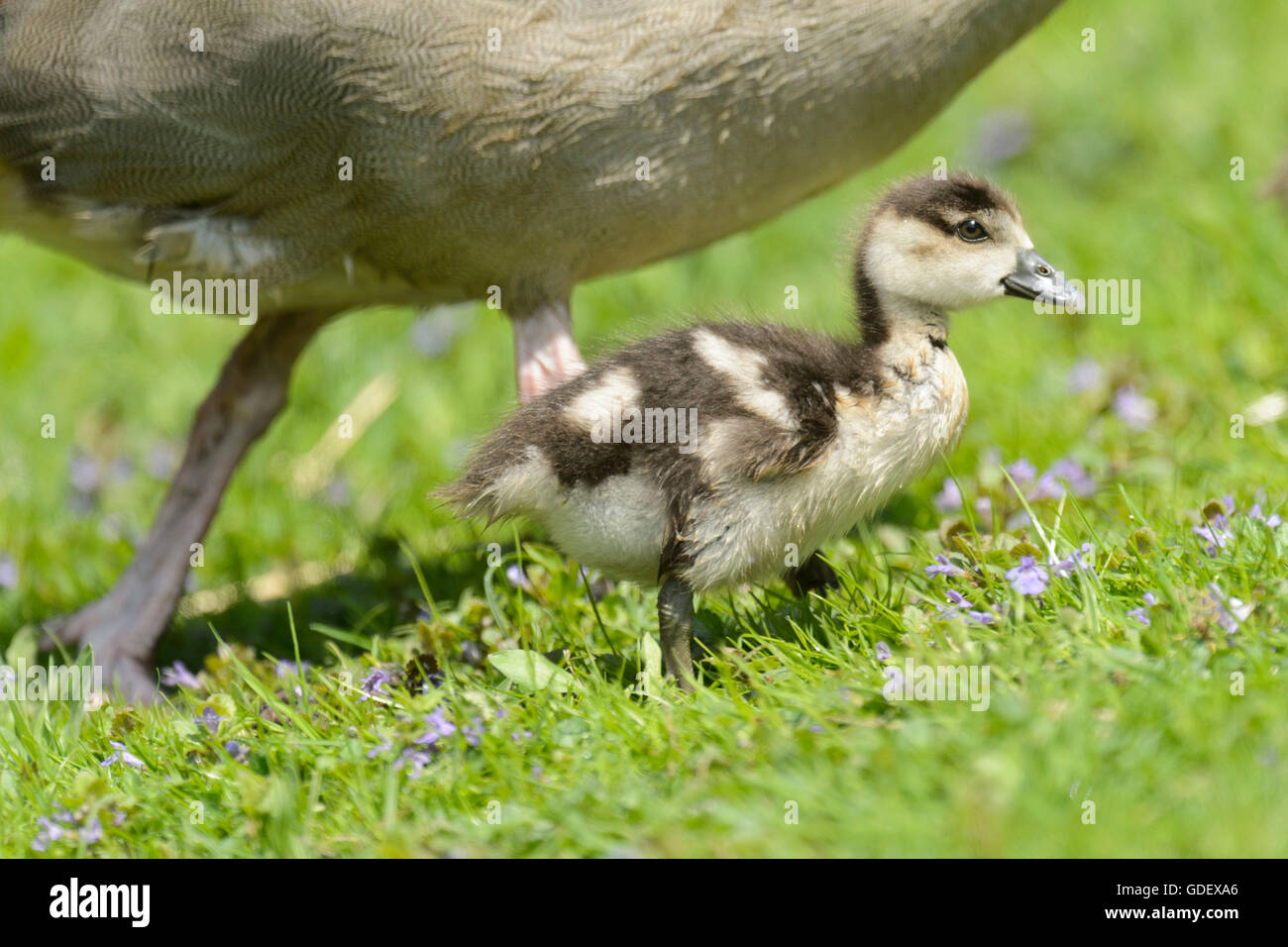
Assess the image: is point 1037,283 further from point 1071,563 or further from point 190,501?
point 190,501

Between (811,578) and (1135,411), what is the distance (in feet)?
6.05

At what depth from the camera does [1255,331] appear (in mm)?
5828

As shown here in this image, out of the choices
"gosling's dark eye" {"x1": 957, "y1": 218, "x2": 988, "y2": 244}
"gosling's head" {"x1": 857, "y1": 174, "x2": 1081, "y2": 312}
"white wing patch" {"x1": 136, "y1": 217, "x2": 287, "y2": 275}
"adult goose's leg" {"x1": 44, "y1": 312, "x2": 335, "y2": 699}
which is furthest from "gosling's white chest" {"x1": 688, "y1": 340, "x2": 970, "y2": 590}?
"adult goose's leg" {"x1": 44, "y1": 312, "x2": 335, "y2": 699}

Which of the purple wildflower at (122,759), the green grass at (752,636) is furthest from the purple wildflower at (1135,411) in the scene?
the purple wildflower at (122,759)

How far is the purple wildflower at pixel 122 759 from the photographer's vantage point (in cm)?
381

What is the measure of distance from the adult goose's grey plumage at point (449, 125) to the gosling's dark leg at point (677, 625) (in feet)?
3.14

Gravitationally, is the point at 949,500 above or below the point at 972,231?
below

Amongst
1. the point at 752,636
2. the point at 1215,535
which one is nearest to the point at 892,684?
the point at 752,636

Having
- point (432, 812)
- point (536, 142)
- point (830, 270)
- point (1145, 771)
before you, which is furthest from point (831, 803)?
point (830, 270)

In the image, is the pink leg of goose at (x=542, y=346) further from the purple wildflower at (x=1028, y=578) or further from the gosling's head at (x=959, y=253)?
the purple wildflower at (x=1028, y=578)

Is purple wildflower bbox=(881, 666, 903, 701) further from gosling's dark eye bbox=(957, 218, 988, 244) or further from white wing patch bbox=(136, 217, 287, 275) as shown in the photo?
white wing patch bbox=(136, 217, 287, 275)

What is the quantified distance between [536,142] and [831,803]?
2.09 metres

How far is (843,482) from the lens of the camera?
149 inches
